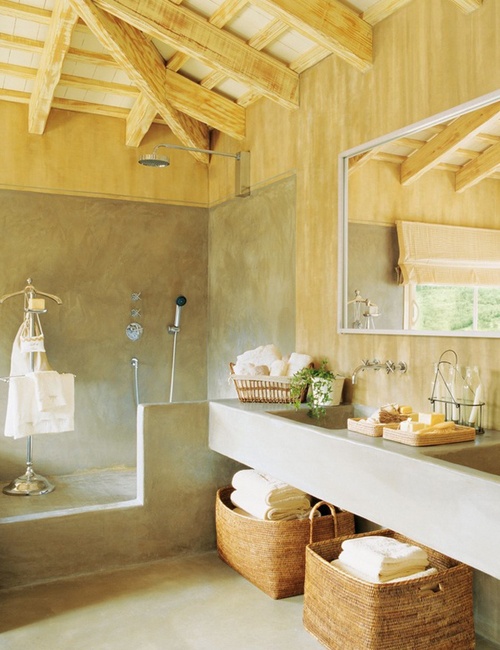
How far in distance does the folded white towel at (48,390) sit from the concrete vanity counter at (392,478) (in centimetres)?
126

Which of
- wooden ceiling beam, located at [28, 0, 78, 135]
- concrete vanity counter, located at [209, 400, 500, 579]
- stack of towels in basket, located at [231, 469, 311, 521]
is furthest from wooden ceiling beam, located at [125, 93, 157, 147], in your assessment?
stack of towels in basket, located at [231, 469, 311, 521]

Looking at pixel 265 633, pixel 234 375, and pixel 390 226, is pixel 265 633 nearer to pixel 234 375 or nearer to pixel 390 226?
pixel 234 375

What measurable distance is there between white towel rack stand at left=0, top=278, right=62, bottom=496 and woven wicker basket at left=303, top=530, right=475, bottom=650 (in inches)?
85.0

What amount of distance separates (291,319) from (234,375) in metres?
0.63

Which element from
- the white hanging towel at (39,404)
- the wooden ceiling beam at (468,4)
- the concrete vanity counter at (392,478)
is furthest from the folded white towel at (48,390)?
the wooden ceiling beam at (468,4)

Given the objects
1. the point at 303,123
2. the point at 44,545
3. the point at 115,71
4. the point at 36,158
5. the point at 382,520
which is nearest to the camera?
the point at 382,520

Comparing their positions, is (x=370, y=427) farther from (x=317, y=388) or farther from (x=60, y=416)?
(x=60, y=416)

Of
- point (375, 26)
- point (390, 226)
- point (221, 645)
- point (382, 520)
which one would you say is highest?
point (375, 26)

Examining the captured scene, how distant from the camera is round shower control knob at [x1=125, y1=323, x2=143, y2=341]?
4715mm

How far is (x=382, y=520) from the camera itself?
7.16 ft

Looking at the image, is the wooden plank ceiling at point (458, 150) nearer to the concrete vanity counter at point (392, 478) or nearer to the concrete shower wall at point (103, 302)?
the concrete vanity counter at point (392, 478)

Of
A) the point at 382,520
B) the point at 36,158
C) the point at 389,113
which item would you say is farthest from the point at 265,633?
the point at 36,158

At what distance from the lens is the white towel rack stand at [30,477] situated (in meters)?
3.96

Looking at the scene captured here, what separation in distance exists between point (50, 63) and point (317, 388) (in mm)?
2415
